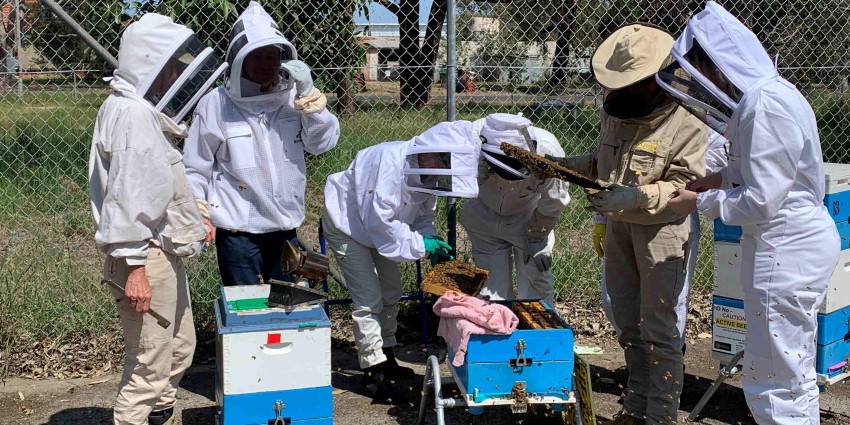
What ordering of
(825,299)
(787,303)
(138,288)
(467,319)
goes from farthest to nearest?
(825,299), (467,319), (138,288), (787,303)

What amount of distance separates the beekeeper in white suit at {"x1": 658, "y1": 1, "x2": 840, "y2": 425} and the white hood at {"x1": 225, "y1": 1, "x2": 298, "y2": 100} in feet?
5.94

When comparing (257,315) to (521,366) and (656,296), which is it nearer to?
(521,366)

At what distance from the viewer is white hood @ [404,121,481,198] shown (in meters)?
3.80

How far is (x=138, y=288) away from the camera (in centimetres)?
315

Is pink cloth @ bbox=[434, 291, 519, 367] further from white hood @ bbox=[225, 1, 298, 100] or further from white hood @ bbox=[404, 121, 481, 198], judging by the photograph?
white hood @ bbox=[225, 1, 298, 100]

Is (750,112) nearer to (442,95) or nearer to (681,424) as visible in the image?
(681,424)

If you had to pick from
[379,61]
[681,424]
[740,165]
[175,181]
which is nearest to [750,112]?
[740,165]

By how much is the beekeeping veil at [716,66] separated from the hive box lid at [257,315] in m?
1.77

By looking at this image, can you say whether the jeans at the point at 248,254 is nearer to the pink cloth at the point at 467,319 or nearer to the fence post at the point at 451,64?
the pink cloth at the point at 467,319

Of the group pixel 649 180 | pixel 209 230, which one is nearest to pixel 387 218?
pixel 209 230

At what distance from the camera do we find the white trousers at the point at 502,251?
459cm

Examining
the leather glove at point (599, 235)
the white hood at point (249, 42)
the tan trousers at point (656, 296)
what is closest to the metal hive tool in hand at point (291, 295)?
the white hood at point (249, 42)

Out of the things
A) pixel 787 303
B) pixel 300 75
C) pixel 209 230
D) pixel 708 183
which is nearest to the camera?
pixel 787 303

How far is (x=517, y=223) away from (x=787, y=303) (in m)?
1.79
